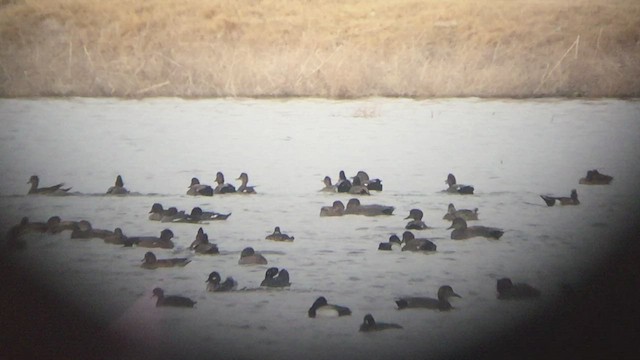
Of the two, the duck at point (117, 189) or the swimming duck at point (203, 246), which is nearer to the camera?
the swimming duck at point (203, 246)

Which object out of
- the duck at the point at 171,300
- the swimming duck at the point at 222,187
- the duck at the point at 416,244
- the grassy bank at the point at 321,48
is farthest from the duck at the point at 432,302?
the grassy bank at the point at 321,48

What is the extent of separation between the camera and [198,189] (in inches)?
156

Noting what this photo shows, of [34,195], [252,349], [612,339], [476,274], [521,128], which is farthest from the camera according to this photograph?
[521,128]

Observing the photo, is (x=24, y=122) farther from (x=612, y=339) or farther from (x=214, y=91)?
(x=612, y=339)

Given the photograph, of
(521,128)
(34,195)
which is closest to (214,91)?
(34,195)

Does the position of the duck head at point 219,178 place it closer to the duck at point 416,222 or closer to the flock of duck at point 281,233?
the flock of duck at point 281,233

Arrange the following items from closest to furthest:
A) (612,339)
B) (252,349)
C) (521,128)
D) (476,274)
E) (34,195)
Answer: (252,349) < (612,339) < (476,274) < (34,195) < (521,128)

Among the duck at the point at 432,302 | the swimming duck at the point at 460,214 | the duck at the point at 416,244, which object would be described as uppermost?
the swimming duck at the point at 460,214

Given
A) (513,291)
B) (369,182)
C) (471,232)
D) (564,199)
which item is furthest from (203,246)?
(564,199)

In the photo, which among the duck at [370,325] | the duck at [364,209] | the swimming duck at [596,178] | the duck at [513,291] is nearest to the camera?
the duck at [370,325]

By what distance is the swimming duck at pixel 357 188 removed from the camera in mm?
3979

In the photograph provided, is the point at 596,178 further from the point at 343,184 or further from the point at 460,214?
the point at 343,184

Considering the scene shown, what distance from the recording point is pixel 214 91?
4559mm

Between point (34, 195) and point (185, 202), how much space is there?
2.07 feet
